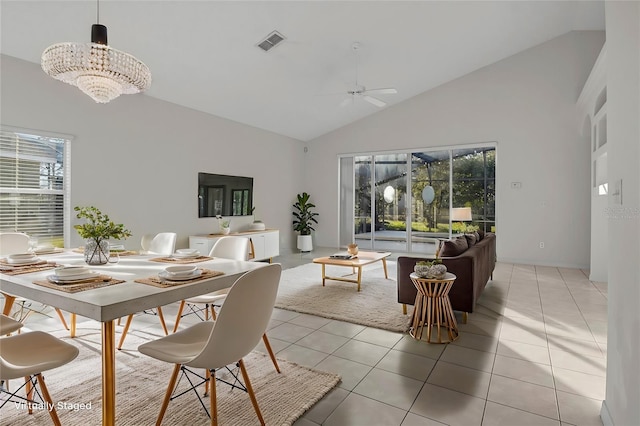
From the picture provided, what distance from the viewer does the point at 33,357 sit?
1.59 meters

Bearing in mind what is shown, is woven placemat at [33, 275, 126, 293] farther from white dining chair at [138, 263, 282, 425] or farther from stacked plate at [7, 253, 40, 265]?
stacked plate at [7, 253, 40, 265]

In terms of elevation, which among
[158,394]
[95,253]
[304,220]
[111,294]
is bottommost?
[158,394]

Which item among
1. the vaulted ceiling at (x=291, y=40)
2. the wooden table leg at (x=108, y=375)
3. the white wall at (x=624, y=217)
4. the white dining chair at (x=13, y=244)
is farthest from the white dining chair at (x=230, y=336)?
the vaulted ceiling at (x=291, y=40)

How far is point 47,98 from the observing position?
4043mm

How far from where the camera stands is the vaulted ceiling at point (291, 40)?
3582 mm

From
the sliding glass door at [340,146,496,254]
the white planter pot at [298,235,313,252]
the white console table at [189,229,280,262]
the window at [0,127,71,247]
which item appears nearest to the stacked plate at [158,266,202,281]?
the window at [0,127,71,247]

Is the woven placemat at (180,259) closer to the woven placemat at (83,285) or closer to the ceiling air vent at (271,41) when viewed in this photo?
the woven placemat at (83,285)

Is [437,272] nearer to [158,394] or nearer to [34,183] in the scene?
[158,394]

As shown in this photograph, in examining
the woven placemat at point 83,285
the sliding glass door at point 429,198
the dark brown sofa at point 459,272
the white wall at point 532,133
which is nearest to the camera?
the woven placemat at point 83,285

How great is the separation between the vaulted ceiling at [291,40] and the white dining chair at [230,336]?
3.34m

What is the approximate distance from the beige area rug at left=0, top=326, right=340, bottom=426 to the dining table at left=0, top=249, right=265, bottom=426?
46cm

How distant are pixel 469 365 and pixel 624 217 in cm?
140

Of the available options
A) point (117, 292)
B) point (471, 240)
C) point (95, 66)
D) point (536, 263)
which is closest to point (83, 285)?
point (117, 292)

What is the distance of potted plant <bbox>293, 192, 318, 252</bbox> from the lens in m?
7.94
